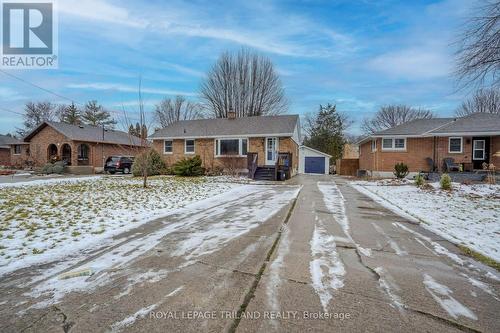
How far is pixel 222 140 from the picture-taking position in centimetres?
2291

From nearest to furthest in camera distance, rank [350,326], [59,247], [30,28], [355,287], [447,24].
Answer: [350,326] → [355,287] → [59,247] → [447,24] → [30,28]

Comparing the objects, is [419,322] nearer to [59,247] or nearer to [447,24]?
[59,247]

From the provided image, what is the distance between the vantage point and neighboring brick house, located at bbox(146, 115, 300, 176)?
69.5 ft

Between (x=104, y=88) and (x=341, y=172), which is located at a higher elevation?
(x=104, y=88)

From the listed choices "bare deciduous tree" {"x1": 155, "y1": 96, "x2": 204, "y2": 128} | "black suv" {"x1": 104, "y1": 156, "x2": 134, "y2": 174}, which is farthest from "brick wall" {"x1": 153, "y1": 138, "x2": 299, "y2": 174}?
"bare deciduous tree" {"x1": 155, "y1": 96, "x2": 204, "y2": 128}

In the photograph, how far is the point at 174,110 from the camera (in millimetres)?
45312

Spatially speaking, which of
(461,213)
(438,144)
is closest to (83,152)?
(461,213)

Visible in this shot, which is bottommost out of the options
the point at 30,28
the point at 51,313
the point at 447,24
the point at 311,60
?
the point at 51,313

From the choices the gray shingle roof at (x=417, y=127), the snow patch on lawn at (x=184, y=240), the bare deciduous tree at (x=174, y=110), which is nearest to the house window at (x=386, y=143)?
the gray shingle roof at (x=417, y=127)

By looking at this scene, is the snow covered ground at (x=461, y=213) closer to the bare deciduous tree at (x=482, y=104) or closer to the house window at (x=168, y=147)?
the house window at (x=168, y=147)

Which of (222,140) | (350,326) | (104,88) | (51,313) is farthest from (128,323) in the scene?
(104,88)

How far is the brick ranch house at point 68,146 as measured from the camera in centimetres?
2711

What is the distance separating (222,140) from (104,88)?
10.2 metres

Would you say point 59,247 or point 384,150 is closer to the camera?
point 59,247
